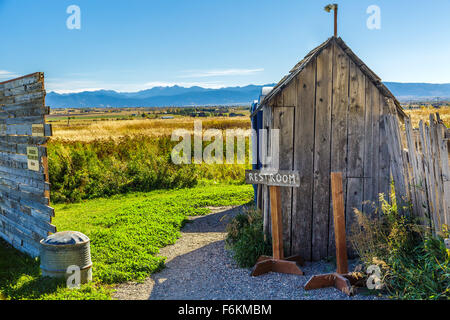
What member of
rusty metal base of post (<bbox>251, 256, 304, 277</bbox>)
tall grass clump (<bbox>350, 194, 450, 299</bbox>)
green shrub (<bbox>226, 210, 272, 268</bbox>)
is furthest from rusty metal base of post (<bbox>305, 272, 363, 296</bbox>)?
green shrub (<bbox>226, 210, 272, 268</bbox>)

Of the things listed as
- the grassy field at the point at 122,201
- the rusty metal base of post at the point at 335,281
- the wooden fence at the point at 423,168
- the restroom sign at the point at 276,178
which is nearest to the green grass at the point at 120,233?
the grassy field at the point at 122,201

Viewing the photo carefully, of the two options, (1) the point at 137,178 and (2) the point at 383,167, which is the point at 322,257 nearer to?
(2) the point at 383,167

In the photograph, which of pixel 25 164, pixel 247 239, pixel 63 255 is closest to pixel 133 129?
pixel 25 164

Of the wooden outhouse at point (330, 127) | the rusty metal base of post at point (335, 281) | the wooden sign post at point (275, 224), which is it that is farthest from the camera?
the wooden outhouse at point (330, 127)

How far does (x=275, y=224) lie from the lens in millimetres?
5738

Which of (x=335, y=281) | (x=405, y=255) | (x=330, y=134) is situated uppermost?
(x=330, y=134)

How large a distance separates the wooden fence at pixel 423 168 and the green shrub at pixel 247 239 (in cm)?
215

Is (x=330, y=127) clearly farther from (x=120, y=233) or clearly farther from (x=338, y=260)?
(x=120, y=233)

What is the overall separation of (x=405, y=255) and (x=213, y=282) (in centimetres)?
252

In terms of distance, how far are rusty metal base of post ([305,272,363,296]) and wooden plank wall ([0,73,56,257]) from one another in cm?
421

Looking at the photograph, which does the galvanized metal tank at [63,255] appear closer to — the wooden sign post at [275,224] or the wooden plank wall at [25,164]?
the wooden plank wall at [25,164]

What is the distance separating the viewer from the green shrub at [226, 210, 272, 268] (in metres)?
6.25

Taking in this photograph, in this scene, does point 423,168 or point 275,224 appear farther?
point 275,224

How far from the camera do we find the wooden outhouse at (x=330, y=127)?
5.96 metres
